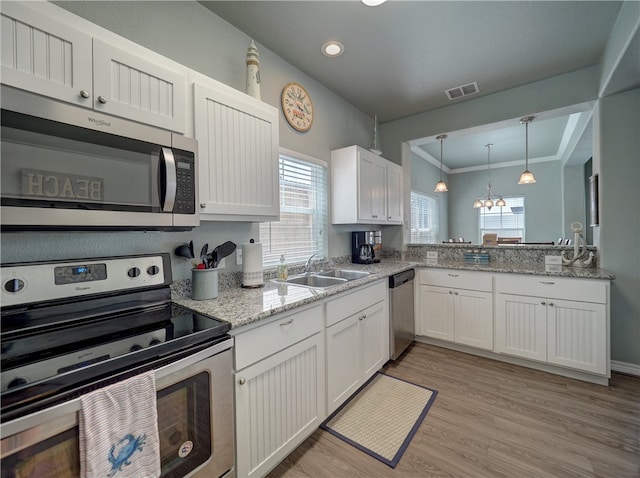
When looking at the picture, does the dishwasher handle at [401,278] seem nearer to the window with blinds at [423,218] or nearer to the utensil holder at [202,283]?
the utensil holder at [202,283]

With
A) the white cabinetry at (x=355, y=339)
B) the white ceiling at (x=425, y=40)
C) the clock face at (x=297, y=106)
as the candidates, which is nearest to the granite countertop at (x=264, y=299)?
the white cabinetry at (x=355, y=339)

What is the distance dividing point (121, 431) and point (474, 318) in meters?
2.85

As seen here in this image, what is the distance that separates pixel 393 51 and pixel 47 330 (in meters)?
2.80

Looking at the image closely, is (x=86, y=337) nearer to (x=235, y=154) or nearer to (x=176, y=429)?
(x=176, y=429)

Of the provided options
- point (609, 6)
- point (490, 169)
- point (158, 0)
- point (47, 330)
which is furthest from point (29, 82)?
point (490, 169)

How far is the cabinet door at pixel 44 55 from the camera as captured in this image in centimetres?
90

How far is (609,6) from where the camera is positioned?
1835mm

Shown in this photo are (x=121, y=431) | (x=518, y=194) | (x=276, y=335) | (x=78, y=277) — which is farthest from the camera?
(x=518, y=194)

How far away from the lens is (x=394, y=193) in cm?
339

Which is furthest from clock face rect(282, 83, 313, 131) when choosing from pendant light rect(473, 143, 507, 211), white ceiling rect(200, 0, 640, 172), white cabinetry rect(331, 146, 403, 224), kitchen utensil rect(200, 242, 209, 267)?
pendant light rect(473, 143, 507, 211)

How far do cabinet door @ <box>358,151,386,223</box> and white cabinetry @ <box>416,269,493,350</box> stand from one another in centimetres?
83

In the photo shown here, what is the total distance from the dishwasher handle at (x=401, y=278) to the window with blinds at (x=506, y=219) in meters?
5.36

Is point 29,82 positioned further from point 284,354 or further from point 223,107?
point 284,354

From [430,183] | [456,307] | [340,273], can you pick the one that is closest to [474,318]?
[456,307]
